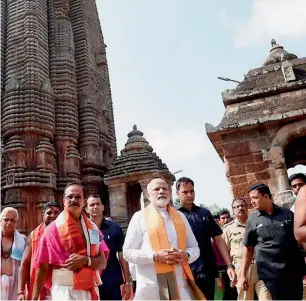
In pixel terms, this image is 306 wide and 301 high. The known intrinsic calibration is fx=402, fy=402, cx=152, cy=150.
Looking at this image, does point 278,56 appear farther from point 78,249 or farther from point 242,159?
point 78,249

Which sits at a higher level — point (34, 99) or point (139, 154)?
point (34, 99)

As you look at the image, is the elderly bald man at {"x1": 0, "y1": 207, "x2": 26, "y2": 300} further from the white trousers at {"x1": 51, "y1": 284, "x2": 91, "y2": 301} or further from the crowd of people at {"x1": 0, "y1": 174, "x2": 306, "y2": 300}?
the white trousers at {"x1": 51, "y1": 284, "x2": 91, "y2": 301}

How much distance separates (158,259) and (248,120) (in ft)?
12.4

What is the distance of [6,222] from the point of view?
4445 millimetres

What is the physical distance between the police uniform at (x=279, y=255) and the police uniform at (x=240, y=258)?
35.0 inches

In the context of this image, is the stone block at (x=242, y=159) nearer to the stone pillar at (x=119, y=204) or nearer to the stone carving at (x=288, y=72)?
the stone carving at (x=288, y=72)

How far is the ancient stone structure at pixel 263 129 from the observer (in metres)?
6.23

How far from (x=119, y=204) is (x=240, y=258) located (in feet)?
36.2

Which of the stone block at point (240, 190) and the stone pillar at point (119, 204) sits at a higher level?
the stone pillar at point (119, 204)

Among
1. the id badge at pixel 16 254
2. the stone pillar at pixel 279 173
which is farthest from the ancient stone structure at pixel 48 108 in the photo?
the id badge at pixel 16 254

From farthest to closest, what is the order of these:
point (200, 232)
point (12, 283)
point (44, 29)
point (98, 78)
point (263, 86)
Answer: point (98, 78)
point (44, 29)
point (263, 86)
point (12, 283)
point (200, 232)

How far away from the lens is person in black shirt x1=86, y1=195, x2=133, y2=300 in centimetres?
419

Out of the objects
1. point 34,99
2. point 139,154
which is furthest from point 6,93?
point 139,154

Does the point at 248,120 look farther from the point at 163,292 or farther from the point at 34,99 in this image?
the point at 34,99
